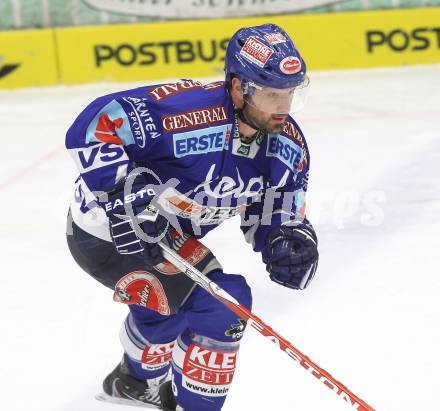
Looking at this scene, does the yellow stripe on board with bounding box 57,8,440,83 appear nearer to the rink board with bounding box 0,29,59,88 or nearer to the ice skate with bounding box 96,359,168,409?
the rink board with bounding box 0,29,59,88

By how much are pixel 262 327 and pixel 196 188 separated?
0.46 m

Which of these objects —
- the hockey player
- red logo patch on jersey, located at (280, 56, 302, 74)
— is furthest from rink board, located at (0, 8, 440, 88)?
red logo patch on jersey, located at (280, 56, 302, 74)

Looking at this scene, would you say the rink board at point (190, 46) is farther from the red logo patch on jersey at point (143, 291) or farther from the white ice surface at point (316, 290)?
the red logo patch on jersey at point (143, 291)

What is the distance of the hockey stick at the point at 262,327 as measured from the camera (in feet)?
8.21

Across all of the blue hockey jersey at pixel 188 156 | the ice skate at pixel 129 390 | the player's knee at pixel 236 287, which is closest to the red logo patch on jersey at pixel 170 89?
the blue hockey jersey at pixel 188 156

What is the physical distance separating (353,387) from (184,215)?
876mm

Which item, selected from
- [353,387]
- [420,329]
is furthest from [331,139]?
[353,387]

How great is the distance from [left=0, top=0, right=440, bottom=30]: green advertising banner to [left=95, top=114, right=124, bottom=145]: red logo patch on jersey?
593 centimetres

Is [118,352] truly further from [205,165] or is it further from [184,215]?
[205,165]

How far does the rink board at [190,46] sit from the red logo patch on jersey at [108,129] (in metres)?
5.77

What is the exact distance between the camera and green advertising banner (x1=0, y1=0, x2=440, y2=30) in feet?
27.0

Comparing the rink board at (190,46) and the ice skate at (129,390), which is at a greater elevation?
the ice skate at (129,390)

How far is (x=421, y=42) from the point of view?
840 cm

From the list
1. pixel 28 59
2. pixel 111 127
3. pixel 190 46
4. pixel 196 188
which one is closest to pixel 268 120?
pixel 196 188
